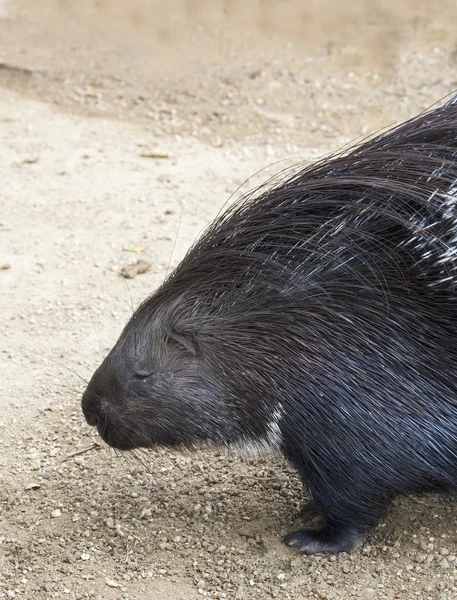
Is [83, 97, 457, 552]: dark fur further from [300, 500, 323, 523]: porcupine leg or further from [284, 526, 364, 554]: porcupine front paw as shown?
[300, 500, 323, 523]: porcupine leg

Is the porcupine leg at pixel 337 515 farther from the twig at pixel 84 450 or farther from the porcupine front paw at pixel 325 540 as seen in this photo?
the twig at pixel 84 450

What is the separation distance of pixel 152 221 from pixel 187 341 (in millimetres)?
2293

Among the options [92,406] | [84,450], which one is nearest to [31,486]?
[84,450]

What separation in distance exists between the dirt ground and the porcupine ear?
392 mm

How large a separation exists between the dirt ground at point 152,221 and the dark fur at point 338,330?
309mm

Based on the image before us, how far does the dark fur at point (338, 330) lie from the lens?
246 centimetres

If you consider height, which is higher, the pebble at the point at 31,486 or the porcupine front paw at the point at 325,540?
the porcupine front paw at the point at 325,540

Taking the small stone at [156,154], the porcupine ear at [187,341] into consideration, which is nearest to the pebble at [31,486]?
the porcupine ear at [187,341]

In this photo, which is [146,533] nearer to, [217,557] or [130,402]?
[217,557]

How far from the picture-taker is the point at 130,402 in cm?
270

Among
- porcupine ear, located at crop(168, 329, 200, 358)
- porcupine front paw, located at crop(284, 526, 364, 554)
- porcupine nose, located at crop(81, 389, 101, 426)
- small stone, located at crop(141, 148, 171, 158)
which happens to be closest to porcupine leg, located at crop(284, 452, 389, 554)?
porcupine front paw, located at crop(284, 526, 364, 554)

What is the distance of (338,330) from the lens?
2529mm

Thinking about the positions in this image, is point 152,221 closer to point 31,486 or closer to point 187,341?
point 31,486

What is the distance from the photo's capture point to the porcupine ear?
2658 millimetres
